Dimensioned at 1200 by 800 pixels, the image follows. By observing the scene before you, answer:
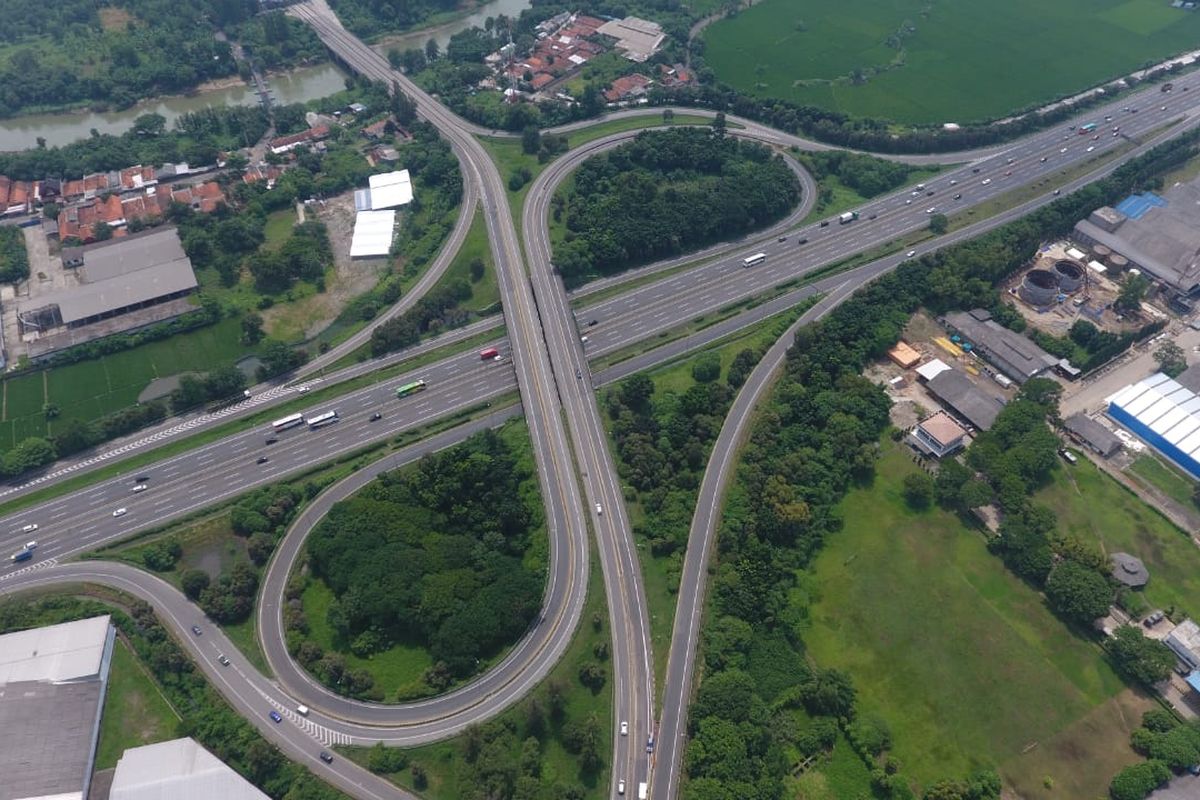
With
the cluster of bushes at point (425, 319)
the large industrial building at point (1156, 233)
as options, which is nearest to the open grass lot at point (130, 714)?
the cluster of bushes at point (425, 319)

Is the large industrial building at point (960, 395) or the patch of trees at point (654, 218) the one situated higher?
the patch of trees at point (654, 218)

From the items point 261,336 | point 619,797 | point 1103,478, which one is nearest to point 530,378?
point 261,336

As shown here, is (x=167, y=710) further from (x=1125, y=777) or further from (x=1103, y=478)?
(x=1103, y=478)

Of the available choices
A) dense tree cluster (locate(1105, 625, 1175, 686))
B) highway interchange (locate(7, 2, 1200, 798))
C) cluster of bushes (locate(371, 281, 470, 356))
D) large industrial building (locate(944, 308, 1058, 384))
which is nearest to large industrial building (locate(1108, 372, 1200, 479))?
large industrial building (locate(944, 308, 1058, 384))

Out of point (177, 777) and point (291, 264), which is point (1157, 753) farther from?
point (291, 264)

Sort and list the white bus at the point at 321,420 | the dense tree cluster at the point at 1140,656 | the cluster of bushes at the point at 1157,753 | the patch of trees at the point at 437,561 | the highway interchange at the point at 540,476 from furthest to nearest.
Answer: the white bus at the point at 321,420 → the patch of trees at the point at 437,561 → the dense tree cluster at the point at 1140,656 → the highway interchange at the point at 540,476 → the cluster of bushes at the point at 1157,753

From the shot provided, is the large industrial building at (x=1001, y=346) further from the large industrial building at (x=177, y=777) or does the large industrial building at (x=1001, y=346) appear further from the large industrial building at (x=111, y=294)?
→ the large industrial building at (x=111, y=294)
